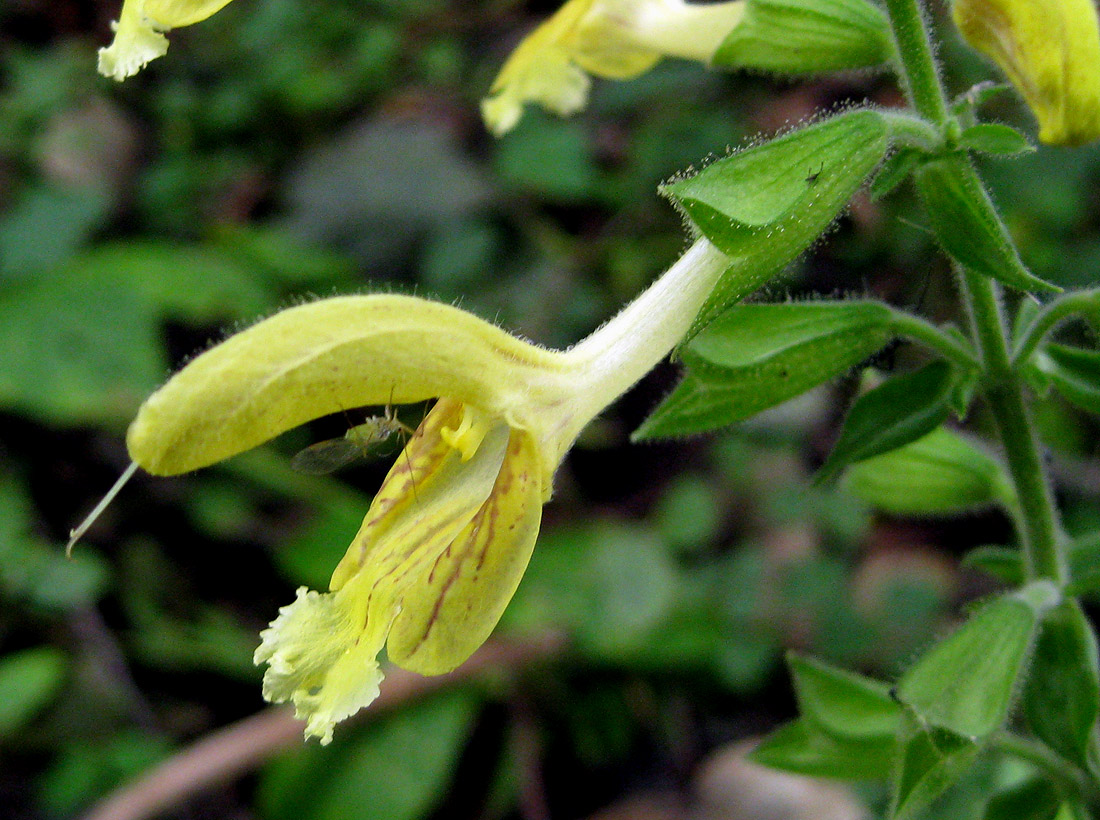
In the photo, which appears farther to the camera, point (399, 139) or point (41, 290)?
point (399, 139)

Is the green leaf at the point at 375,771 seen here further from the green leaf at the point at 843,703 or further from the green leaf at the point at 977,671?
the green leaf at the point at 977,671

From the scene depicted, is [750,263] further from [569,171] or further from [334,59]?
[334,59]

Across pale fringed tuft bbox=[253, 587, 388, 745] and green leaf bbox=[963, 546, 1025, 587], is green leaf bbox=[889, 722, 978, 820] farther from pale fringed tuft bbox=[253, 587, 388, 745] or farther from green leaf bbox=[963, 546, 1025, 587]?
pale fringed tuft bbox=[253, 587, 388, 745]

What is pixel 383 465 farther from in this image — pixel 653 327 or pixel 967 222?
pixel 967 222

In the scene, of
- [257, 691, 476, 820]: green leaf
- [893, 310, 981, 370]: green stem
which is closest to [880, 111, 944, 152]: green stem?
[893, 310, 981, 370]: green stem

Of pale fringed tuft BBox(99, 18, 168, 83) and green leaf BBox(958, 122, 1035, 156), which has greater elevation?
pale fringed tuft BBox(99, 18, 168, 83)

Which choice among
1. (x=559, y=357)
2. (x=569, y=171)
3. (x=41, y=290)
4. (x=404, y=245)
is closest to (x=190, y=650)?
(x=41, y=290)
